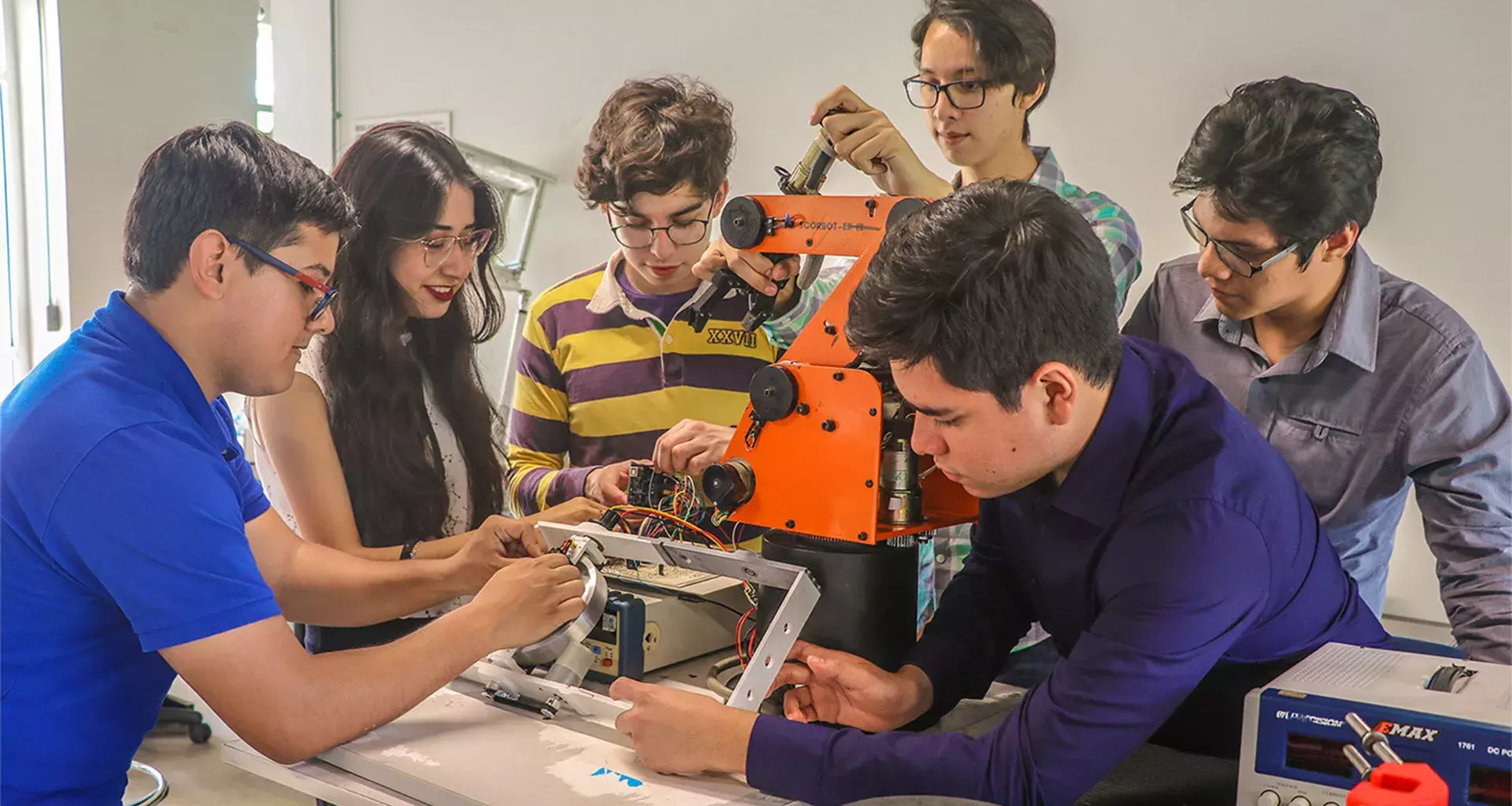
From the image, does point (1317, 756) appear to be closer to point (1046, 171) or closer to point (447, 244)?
point (1046, 171)

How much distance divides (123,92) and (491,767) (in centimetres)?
411

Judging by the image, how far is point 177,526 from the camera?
1.17 meters

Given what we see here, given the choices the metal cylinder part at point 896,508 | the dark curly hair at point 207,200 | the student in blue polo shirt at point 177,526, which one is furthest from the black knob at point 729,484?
the dark curly hair at point 207,200

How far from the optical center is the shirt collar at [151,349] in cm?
128

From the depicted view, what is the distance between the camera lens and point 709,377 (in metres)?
2.20

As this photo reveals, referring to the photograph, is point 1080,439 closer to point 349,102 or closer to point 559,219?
point 559,219

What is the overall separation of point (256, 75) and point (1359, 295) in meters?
4.16

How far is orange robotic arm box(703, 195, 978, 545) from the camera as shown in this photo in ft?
4.22

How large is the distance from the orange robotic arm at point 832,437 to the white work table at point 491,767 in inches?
12.4

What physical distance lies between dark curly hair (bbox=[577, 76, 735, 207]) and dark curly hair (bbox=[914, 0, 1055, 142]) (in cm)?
50

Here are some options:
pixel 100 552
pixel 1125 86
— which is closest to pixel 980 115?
pixel 1125 86

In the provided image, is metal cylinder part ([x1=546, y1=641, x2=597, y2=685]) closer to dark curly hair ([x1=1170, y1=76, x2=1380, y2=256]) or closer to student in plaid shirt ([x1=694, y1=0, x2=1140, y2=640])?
student in plaid shirt ([x1=694, y1=0, x2=1140, y2=640])

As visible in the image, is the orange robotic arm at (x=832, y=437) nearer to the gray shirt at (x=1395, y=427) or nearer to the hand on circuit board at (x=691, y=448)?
the hand on circuit board at (x=691, y=448)

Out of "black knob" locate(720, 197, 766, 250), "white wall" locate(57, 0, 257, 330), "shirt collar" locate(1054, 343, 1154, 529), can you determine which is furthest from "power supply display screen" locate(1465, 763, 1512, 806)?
"white wall" locate(57, 0, 257, 330)
